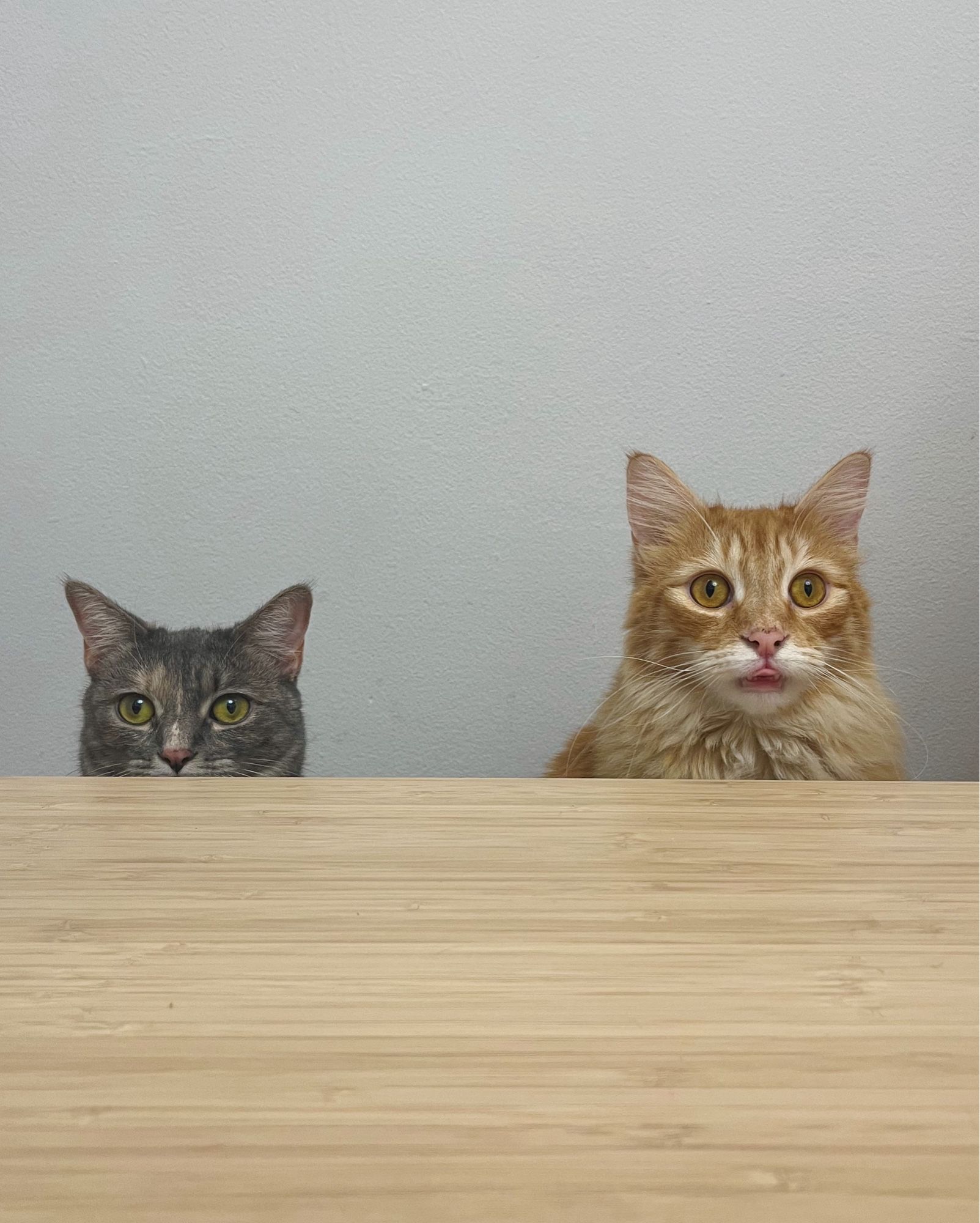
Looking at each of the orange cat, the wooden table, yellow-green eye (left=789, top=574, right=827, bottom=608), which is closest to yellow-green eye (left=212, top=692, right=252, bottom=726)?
the orange cat

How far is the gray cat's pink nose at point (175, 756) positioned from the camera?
1.18 meters

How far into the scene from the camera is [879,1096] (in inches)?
13.9

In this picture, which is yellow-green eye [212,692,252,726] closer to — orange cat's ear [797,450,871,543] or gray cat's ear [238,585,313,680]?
gray cat's ear [238,585,313,680]

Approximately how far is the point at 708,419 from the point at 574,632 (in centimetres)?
38

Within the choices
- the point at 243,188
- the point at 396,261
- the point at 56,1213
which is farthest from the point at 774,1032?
the point at 243,188

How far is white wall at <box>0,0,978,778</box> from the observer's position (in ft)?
4.82

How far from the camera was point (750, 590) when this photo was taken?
3.49 ft

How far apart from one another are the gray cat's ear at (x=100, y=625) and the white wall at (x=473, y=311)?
1.00 feet

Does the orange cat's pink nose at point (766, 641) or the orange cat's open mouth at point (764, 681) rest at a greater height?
the orange cat's pink nose at point (766, 641)

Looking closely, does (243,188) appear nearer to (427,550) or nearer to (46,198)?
(46,198)

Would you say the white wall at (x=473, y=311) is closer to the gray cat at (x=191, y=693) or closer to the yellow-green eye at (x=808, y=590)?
the gray cat at (x=191, y=693)

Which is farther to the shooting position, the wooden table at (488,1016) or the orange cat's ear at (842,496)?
the orange cat's ear at (842,496)

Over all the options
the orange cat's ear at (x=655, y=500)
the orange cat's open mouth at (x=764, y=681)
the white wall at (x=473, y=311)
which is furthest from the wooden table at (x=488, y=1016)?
the white wall at (x=473, y=311)

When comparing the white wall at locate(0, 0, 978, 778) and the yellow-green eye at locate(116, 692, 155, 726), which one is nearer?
the yellow-green eye at locate(116, 692, 155, 726)
